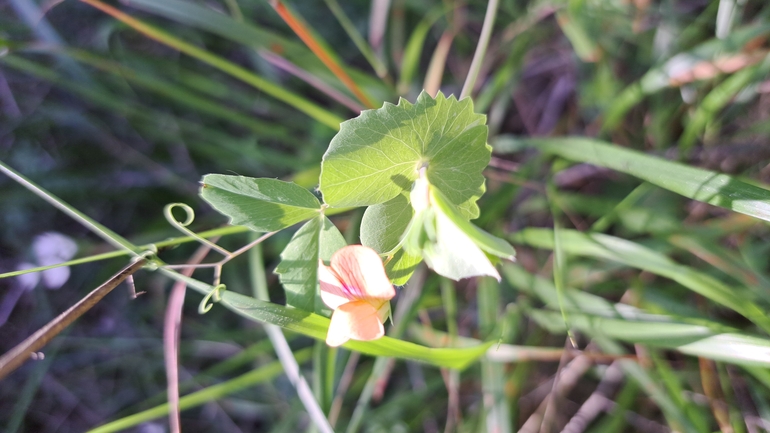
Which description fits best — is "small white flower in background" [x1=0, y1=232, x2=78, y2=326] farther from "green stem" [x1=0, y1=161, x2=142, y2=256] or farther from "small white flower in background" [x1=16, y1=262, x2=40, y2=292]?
"green stem" [x1=0, y1=161, x2=142, y2=256]

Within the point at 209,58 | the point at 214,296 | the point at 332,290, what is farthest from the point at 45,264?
the point at 332,290

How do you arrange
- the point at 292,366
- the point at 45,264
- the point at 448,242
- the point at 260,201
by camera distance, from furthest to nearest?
the point at 45,264, the point at 292,366, the point at 260,201, the point at 448,242

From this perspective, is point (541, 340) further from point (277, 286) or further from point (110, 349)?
point (110, 349)

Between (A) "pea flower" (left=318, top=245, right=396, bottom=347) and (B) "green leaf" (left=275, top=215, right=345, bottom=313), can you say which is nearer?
(A) "pea flower" (left=318, top=245, right=396, bottom=347)

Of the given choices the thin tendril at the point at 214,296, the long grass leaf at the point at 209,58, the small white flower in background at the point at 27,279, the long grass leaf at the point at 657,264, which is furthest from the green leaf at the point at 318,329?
the small white flower in background at the point at 27,279

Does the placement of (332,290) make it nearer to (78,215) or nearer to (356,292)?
(356,292)

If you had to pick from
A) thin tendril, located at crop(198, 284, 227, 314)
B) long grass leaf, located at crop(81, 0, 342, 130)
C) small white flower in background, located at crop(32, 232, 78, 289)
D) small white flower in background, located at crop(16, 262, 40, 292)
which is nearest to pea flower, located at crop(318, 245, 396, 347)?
thin tendril, located at crop(198, 284, 227, 314)
